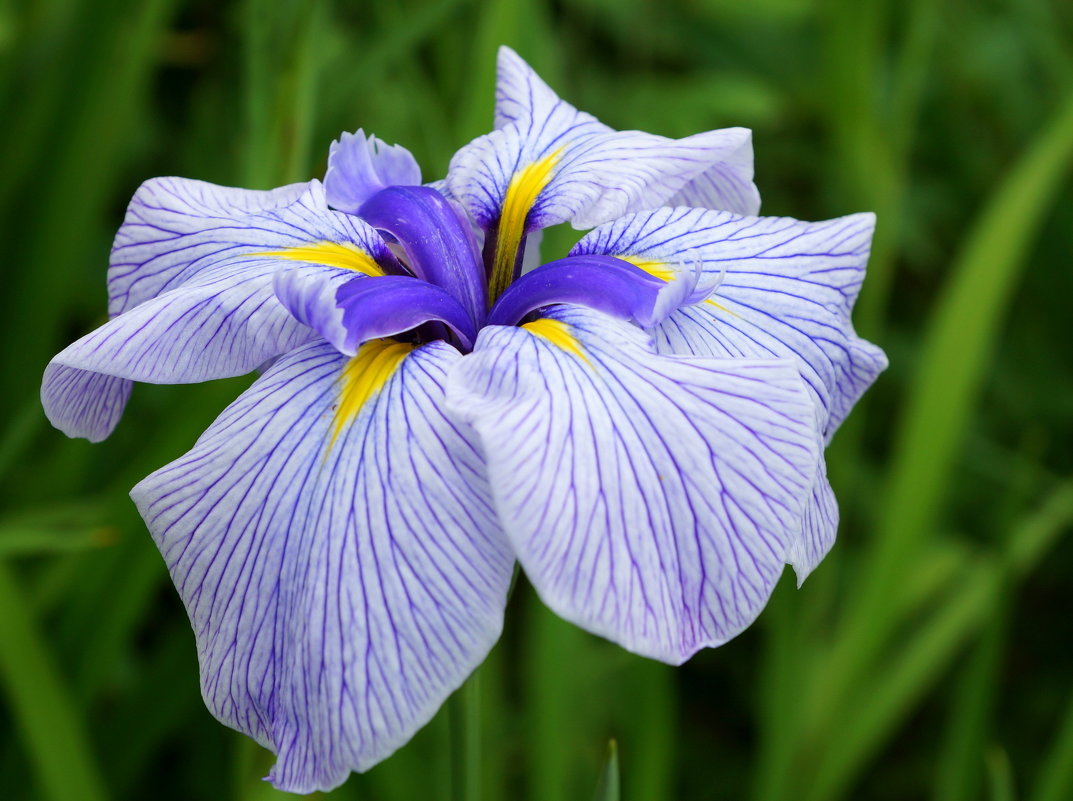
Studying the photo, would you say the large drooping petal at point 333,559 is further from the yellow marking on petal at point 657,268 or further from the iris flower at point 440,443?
the yellow marking on petal at point 657,268

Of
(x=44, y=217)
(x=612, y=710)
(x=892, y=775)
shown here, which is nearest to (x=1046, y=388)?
(x=892, y=775)

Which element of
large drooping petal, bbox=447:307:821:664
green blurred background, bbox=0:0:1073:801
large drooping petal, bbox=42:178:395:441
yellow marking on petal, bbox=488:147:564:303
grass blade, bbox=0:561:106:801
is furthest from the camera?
green blurred background, bbox=0:0:1073:801

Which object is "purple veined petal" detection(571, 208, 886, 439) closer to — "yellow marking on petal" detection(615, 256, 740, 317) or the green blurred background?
"yellow marking on petal" detection(615, 256, 740, 317)

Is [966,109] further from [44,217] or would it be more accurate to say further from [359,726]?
[359,726]

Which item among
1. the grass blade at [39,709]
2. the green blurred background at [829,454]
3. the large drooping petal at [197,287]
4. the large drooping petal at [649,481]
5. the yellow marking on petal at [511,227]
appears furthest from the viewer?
the green blurred background at [829,454]

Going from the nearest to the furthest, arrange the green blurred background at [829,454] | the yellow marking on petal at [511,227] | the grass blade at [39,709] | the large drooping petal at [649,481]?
the large drooping petal at [649,481]
the yellow marking on petal at [511,227]
the grass blade at [39,709]
the green blurred background at [829,454]

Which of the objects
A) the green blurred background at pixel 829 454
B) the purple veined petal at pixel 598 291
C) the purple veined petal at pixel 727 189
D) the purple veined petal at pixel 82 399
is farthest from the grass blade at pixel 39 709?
the purple veined petal at pixel 727 189

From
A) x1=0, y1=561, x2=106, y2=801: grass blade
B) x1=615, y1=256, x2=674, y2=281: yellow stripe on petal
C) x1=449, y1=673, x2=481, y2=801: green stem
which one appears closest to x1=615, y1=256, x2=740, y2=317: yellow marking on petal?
x1=615, y1=256, x2=674, y2=281: yellow stripe on petal

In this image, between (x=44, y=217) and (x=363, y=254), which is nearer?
(x=363, y=254)

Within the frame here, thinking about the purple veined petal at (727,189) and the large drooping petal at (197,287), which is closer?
the large drooping petal at (197,287)
